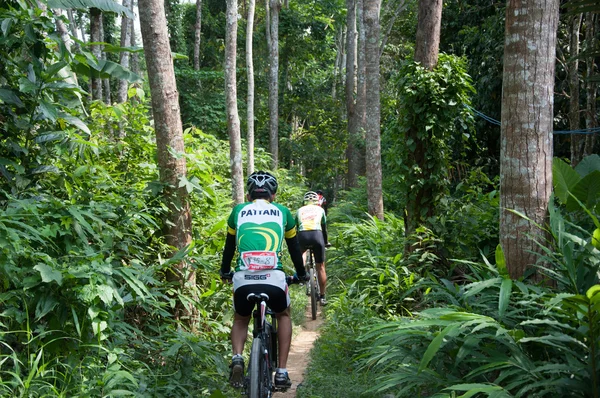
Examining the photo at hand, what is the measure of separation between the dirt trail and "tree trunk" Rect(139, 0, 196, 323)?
135cm

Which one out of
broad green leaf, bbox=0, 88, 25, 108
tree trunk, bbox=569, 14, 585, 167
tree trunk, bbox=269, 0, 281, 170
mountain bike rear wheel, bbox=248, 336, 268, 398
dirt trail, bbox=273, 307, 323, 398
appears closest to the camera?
mountain bike rear wheel, bbox=248, 336, 268, 398

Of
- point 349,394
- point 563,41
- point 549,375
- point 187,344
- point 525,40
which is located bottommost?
point 349,394

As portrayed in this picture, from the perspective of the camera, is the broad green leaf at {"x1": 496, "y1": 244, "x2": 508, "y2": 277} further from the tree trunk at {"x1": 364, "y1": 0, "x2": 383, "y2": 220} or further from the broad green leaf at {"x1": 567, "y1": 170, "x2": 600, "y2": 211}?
the tree trunk at {"x1": 364, "y1": 0, "x2": 383, "y2": 220}

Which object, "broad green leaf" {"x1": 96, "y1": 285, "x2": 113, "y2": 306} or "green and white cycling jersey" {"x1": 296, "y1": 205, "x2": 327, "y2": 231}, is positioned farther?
"green and white cycling jersey" {"x1": 296, "y1": 205, "x2": 327, "y2": 231}

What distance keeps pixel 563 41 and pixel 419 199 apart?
7300 millimetres

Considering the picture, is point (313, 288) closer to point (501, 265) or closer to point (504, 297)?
point (501, 265)

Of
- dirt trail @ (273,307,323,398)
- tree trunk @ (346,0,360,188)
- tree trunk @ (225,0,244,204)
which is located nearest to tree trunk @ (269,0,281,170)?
tree trunk @ (346,0,360,188)

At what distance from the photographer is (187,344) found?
4.86m

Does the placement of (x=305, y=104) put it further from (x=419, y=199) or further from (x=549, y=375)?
(x=549, y=375)

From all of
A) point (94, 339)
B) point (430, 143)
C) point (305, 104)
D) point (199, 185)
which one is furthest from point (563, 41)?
point (305, 104)

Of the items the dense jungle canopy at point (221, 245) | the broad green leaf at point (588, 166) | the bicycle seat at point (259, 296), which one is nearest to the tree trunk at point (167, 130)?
the dense jungle canopy at point (221, 245)

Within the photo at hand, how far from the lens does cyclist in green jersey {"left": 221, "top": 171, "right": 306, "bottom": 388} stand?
14.7 feet

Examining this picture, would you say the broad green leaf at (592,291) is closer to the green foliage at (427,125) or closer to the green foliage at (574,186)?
the green foliage at (574,186)

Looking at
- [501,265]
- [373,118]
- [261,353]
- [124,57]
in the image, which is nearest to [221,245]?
[261,353]
